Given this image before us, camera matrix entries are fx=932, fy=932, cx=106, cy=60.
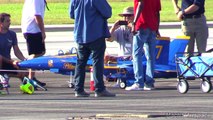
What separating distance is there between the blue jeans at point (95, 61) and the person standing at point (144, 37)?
159cm

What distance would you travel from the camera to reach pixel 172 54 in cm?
1708

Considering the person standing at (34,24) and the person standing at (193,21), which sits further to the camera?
the person standing at (193,21)

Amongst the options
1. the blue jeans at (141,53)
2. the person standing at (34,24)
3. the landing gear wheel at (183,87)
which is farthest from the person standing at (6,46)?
the landing gear wheel at (183,87)

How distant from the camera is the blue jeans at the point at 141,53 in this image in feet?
51.6

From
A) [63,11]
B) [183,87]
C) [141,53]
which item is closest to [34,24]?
[141,53]

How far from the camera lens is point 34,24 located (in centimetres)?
1669

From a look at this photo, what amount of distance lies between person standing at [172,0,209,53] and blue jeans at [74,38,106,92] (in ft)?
10.2

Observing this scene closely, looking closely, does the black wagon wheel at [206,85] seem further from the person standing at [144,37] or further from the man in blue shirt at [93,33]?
the man in blue shirt at [93,33]

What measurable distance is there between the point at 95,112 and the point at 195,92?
364cm

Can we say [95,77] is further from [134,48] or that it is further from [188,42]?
[188,42]

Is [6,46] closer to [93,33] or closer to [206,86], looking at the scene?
[93,33]

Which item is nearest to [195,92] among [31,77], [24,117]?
[31,77]

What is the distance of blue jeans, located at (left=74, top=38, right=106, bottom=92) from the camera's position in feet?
46.4

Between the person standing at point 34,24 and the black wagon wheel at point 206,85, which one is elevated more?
the person standing at point 34,24
